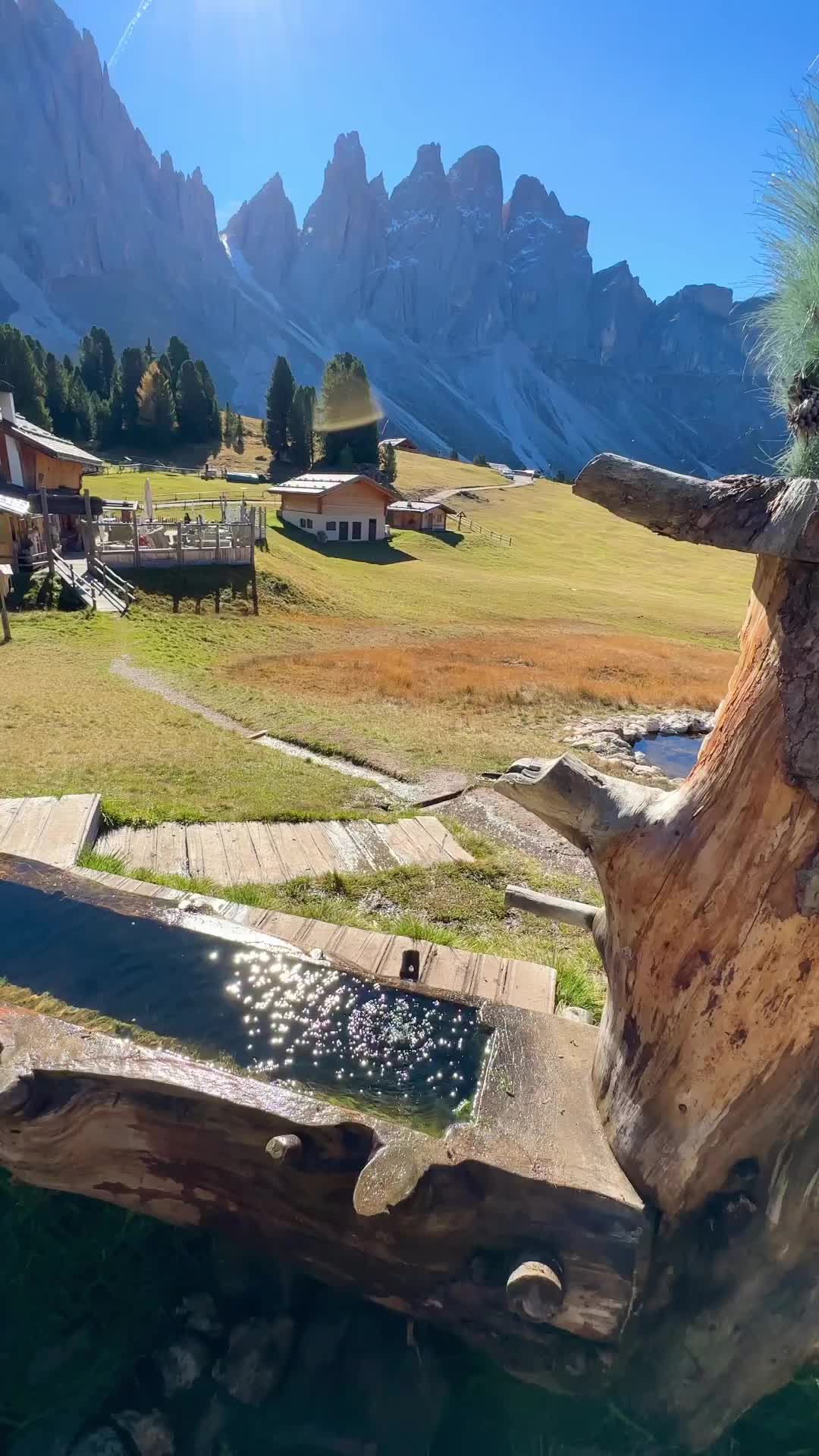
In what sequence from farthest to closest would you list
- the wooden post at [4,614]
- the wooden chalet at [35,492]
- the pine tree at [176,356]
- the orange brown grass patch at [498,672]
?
the pine tree at [176,356]
the wooden chalet at [35,492]
the wooden post at [4,614]
the orange brown grass patch at [498,672]

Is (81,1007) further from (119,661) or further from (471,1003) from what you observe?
(119,661)

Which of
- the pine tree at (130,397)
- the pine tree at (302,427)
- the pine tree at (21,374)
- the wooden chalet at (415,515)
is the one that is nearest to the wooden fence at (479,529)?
the wooden chalet at (415,515)

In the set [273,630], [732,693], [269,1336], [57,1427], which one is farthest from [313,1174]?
[273,630]

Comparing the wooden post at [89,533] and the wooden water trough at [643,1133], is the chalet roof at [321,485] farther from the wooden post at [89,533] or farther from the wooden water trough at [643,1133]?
the wooden water trough at [643,1133]

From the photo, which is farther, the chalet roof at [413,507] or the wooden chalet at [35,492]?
the chalet roof at [413,507]

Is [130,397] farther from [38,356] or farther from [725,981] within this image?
[725,981]

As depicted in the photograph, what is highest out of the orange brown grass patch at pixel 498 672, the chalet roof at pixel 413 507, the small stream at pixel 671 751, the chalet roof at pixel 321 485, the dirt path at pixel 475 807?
the chalet roof at pixel 321 485

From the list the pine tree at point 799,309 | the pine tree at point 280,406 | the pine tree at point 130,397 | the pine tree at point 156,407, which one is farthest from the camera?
the pine tree at point 130,397
